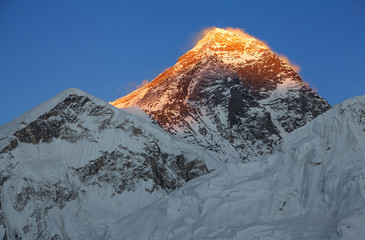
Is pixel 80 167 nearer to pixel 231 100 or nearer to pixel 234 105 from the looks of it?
pixel 234 105

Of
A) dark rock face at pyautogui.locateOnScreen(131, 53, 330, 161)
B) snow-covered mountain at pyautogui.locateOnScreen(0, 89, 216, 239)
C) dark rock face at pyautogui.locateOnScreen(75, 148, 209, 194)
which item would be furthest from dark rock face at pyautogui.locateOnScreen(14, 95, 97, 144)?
dark rock face at pyautogui.locateOnScreen(131, 53, 330, 161)

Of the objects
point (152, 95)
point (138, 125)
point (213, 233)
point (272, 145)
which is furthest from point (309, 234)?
point (152, 95)

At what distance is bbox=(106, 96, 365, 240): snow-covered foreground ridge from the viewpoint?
4062cm

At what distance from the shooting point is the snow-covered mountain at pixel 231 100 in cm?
12425

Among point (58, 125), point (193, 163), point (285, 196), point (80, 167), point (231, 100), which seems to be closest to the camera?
point (285, 196)

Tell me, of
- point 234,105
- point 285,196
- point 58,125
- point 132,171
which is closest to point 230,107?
point 234,105

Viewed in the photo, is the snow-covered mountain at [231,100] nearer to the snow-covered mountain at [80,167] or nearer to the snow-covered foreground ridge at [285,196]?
the snow-covered mountain at [80,167]

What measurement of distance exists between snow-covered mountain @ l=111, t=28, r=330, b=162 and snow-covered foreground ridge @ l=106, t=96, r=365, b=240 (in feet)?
203

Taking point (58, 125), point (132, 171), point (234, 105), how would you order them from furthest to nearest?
1. point (234, 105)
2. point (58, 125)
3. point (132, 171)

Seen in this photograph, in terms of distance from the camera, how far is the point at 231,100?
13825 centimetres

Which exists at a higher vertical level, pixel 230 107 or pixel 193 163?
pixel 230 107

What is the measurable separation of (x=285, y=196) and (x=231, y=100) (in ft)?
310

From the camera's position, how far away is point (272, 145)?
410 ft

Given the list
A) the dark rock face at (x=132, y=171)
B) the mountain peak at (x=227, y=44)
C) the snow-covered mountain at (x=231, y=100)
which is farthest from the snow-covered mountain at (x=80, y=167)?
the mountain peak at (x=227, y=44)
